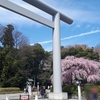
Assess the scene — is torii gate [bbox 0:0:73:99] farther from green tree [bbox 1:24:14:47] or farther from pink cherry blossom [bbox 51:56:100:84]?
green tree [bbox 1:24:14:47]

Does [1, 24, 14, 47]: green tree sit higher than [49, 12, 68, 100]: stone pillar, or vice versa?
[1, 24, 14, 47]: green tree

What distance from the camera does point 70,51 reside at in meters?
44.1

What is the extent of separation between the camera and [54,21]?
21.0 metres

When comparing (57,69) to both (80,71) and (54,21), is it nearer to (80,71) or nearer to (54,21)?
(54,21)

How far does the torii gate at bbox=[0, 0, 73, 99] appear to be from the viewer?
1708cm

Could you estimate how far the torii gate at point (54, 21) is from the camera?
17075mm

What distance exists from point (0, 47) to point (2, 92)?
11224 millimetres

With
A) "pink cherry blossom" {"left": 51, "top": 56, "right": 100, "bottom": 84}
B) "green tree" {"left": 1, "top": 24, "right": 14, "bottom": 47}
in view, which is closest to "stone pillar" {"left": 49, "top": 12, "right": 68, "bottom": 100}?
"pink cherry blossom" {"left": 51, "top": 56, "right": 100, "bottom": 84}

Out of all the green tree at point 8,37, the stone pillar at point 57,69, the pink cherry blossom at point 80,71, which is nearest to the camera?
the stone pillar at point 57,69

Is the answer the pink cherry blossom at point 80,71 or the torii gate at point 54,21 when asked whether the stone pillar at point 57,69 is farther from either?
the pink cherry blossom at point 80,71

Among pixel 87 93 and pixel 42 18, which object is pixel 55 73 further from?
pixel 87 93

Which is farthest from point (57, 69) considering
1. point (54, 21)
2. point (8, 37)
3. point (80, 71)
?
point (8, 37)

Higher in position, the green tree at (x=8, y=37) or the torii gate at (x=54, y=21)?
the green tree at (x=8, y=37)

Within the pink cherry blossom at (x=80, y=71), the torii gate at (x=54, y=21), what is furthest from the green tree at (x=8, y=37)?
the torii gate at (x=54, y=21)
